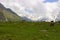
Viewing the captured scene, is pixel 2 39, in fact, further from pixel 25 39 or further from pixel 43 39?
pixel 43 39

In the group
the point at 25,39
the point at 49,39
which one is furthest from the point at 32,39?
the point at 49,39

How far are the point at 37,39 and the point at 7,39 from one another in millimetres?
7309

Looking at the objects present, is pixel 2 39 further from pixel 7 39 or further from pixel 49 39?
pixel 49 39

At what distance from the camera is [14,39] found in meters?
43.2

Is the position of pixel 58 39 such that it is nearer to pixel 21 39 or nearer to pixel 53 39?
pixel 53 39

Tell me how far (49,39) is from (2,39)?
11.4 m

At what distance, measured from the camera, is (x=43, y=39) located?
1785 inches

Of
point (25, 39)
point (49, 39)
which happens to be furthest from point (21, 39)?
point (49, 39)

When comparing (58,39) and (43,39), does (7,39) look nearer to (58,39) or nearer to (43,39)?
(43,39)

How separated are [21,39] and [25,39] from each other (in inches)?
38.7

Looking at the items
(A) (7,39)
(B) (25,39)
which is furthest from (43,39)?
(A) (7,39)

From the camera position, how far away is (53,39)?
45000 mm

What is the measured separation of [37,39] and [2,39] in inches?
335

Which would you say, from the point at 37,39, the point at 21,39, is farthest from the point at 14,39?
the point at 37,39
